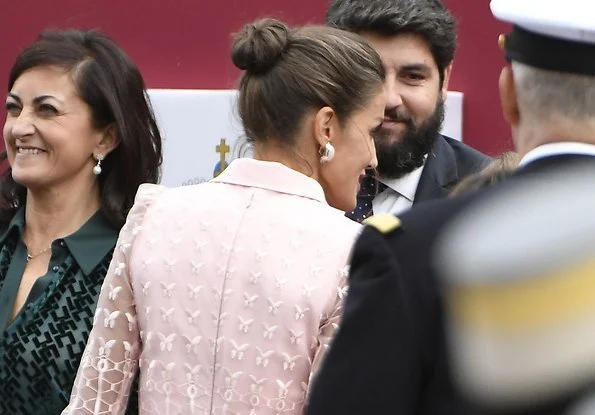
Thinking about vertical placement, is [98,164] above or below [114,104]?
below

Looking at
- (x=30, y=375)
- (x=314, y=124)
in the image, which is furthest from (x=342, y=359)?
(x=30, y=375)

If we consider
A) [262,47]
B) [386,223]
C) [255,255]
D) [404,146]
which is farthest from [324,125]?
[386,223]

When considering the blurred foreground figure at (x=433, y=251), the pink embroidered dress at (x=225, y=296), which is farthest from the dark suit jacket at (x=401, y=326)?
the pink embroidered dress at (x=225, y=296)

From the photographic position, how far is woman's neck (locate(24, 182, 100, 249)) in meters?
3.09

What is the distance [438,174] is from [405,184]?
8 centimetres

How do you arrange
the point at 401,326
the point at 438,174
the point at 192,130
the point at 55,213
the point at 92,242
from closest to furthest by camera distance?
the point at 401,326 < the point at 92,242 < the point at 55,213 < the point at 438,174 < the point at 192,130

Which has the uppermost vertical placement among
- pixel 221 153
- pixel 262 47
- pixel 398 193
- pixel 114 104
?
pixel 262 47

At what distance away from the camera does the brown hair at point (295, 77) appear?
8.01 feet

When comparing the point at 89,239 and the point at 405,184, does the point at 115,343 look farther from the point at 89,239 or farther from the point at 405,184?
the point at 405,184

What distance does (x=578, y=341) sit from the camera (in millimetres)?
1439

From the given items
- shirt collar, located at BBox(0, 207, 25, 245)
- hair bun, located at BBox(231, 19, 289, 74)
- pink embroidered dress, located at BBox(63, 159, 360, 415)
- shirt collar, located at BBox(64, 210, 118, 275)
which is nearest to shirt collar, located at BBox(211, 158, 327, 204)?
pink embroidered dress, located at BBox(63, 159, 360, 415)

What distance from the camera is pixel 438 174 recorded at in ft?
10.5

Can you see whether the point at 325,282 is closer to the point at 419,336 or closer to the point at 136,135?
the point at 419,336

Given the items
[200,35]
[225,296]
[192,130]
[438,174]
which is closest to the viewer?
[225,296]
